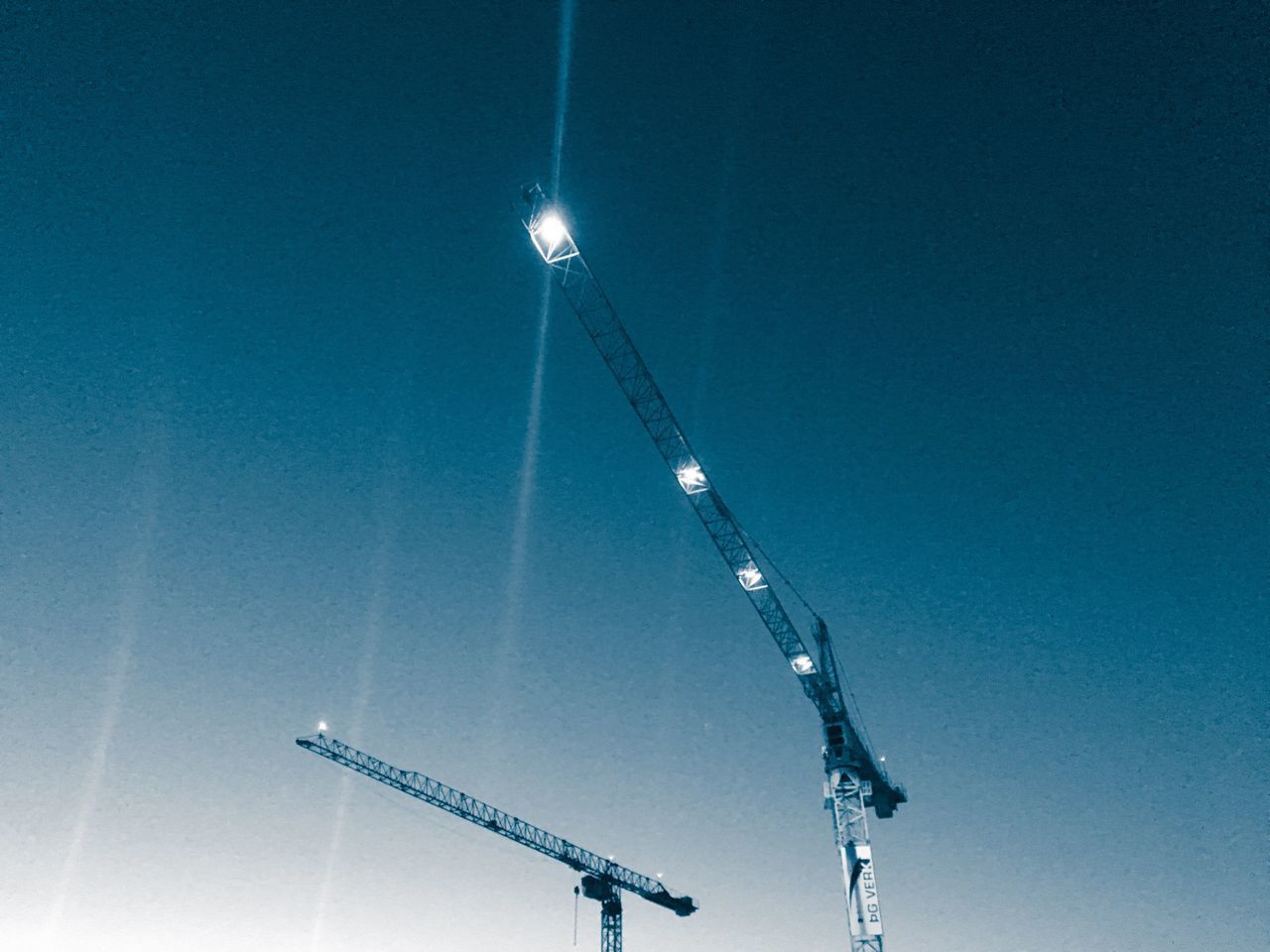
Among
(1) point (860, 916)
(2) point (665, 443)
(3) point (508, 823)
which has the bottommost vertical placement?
(1) point (860, 916)

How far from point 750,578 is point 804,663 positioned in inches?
358

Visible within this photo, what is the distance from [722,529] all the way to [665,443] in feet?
31.3

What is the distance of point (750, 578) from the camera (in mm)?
69750

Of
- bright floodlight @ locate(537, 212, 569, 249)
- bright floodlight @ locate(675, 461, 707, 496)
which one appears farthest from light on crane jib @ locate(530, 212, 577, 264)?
bright floodlight @ locate(675, 461, 707, 496)

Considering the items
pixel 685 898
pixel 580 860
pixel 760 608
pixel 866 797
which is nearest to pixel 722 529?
pixel 760 608

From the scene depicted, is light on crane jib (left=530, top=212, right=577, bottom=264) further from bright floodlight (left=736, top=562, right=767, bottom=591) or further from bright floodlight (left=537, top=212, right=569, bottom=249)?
bright floodlight (left=736, top=562, right=767, bottom=591)

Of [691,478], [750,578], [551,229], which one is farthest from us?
[750,578]

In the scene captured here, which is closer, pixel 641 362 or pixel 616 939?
pixel 641 362

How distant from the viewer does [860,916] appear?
58.6 m

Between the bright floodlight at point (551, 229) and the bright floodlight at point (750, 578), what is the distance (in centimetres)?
3212

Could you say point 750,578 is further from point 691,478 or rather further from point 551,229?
point 551,229

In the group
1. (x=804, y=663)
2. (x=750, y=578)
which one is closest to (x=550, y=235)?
(x=750, y=578)

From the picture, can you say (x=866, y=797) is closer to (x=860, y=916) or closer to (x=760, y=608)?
(x=860, y=916)

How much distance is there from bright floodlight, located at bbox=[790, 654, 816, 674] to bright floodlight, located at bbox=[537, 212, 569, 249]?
4086 cm
